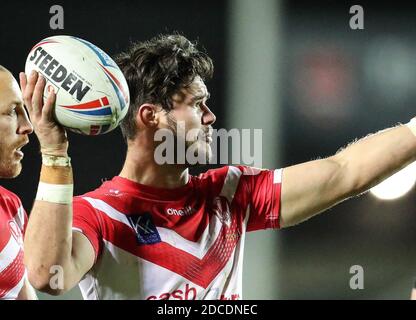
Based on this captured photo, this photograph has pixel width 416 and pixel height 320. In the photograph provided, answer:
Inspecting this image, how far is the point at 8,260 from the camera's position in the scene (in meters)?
2.35

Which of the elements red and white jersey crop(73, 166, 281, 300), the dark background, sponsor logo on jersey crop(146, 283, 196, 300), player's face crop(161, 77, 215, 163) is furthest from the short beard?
the dark background

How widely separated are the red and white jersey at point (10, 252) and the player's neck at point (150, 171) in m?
0.48

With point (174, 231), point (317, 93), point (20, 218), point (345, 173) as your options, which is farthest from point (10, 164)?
point (317, 93)

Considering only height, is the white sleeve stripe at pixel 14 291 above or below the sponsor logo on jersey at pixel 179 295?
below

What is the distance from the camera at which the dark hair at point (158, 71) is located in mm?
2258

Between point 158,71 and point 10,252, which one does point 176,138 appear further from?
point 10,252

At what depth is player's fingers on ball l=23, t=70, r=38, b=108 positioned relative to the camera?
1.84 metres

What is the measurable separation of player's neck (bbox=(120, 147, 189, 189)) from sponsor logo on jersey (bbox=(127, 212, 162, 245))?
4.8 inches

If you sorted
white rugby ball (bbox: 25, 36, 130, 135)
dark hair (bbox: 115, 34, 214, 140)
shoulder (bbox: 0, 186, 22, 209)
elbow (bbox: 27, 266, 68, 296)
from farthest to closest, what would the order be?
1. shoulder (bbox: 0, 186, 22, 209)
2. dark hair (bbox: 115, 34, 214, 140)
3. white rugby ball (bbox: 25, 36, 130, 135)
4. elbow (bbox: 27, 266, 68, 296)

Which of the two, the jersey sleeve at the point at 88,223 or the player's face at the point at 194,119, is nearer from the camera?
the jersey sleeve at the point at 88,223

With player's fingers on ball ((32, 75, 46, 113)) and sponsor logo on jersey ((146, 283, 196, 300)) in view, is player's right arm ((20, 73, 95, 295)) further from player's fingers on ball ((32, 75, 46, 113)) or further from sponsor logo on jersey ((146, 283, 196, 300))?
sponsor logo on jersey ((146, 283, 196, 300))

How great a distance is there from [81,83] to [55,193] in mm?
313

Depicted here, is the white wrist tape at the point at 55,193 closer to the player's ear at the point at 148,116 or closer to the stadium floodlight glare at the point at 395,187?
the player's ear at the point at 148,116

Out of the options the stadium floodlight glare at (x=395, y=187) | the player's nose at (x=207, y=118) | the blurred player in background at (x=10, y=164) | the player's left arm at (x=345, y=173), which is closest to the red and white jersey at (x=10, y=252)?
the blurred player in background at (x=10, y=164)
